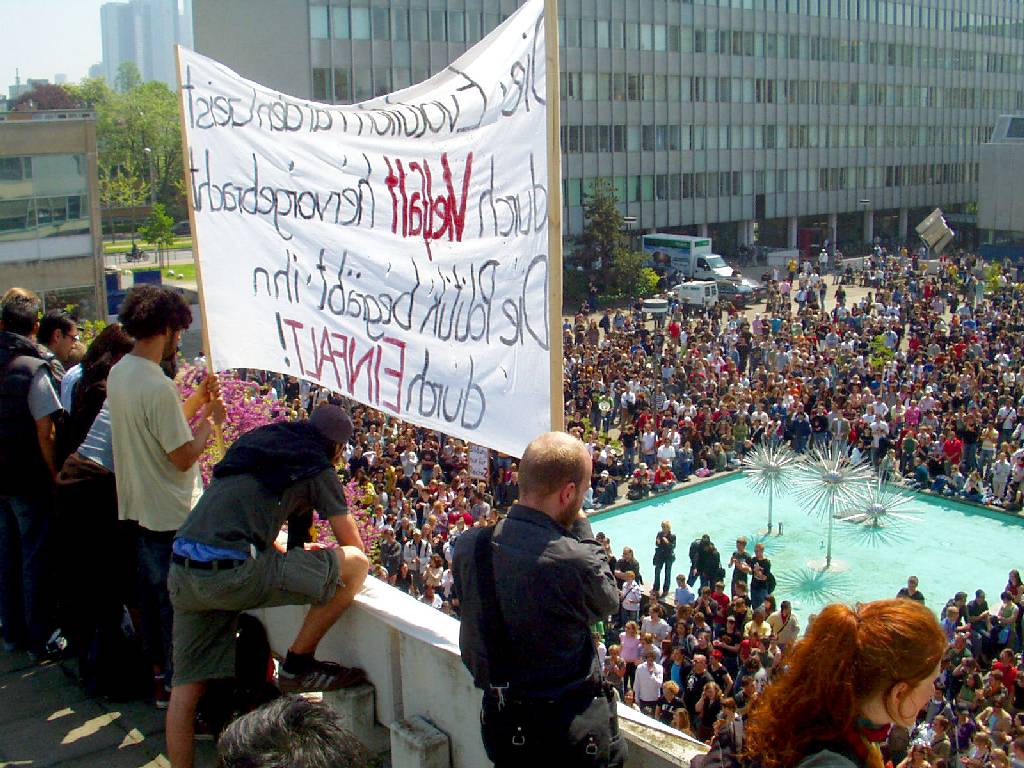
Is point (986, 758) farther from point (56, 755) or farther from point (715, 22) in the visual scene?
point (715, 22)

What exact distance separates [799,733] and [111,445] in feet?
10.2

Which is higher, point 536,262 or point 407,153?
point 407,153

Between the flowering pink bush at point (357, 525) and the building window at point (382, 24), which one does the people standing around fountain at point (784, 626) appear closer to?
the flowering pink bush at point (357, 525)

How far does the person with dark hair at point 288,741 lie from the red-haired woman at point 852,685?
0.82 m

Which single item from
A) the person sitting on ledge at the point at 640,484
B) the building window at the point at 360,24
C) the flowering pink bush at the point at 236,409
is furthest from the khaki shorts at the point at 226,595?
the building window at the point at 360,24

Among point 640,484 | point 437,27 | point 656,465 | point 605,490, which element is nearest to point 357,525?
point 605,490

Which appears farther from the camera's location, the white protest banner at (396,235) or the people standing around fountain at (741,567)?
the people standing around fountain at (741,567)

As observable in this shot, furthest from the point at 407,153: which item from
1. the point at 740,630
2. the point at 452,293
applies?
the point at 740,630

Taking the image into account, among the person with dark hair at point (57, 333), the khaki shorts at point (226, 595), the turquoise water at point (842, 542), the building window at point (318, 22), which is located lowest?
the turquoise water at point (842, 542)

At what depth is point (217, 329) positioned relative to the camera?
6.05 meters

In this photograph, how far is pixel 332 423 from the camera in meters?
3.67

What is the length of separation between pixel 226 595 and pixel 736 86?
61852 mm

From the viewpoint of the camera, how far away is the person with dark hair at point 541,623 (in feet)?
9.49

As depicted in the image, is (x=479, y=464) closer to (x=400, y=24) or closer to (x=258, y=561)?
(x=258, y=561)
